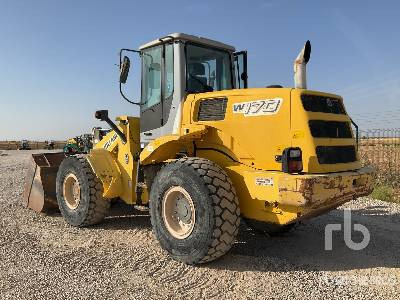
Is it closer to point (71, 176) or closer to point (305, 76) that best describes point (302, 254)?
point (305, 76)

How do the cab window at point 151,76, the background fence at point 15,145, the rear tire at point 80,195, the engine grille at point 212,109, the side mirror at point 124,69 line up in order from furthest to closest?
the background fence at point 15,145 < the rear tire at point 80,195 < the cab window at point 151,76 < the side mirror at point 124,69 < the engine grille at point 212,109

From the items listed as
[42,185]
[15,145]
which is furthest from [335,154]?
[15,145]

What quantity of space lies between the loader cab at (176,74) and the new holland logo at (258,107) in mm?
973

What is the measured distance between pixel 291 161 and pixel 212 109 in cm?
132

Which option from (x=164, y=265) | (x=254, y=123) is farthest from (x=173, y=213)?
(x=254, y=123)

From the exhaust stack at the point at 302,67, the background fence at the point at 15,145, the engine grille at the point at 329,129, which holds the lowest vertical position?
the background fence at the point at 15,145

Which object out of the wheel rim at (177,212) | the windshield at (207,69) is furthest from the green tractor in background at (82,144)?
the wheel rim at (177,212)

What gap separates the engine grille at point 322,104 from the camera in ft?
15.0

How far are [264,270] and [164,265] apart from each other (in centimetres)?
112

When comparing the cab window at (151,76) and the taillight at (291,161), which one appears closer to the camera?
the taillight at (291,161)

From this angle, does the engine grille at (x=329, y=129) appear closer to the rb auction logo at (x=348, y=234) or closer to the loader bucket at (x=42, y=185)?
the rb auction logo at (x=348, y=234)

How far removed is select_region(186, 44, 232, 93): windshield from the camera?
569 centimetres

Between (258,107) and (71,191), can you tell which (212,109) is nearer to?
(258,107)

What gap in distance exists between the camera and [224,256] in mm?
4863
